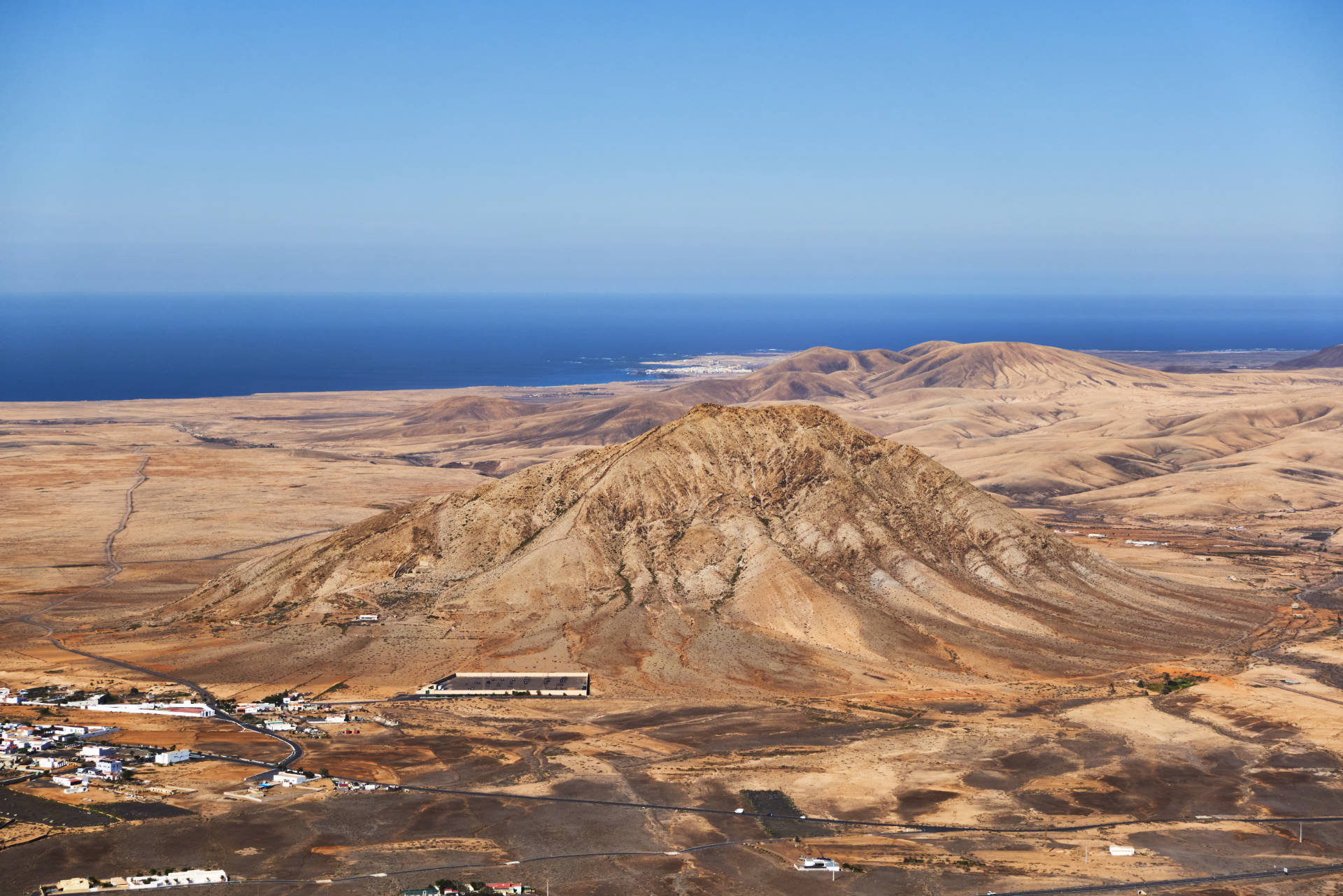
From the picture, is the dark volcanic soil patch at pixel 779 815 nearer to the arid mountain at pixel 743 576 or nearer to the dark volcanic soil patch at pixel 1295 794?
the arid mountain at pixel 743 576

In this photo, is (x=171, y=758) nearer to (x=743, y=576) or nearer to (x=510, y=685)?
(x=510, y=685)

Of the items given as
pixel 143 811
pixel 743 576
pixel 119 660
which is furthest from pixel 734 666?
pixel 119 660

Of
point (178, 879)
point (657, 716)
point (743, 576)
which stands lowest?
point (657, 716)

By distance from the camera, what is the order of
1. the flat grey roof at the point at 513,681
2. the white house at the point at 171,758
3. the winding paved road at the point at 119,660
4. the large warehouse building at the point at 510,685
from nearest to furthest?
the white house at the point at 171,758 < the winding paved road at the point at 119,660 < the large warehouse building at the point at 510,685 < the flat grey roof at the point at 513,681

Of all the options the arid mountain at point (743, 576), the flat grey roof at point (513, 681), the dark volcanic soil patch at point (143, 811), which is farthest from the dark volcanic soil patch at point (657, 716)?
the dark volcanic soil patch at point (143, 811)

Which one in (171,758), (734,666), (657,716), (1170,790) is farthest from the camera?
(734,666)

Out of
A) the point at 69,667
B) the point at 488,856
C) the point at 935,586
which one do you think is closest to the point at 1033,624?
the point at 935,586

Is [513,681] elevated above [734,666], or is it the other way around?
[734,666]

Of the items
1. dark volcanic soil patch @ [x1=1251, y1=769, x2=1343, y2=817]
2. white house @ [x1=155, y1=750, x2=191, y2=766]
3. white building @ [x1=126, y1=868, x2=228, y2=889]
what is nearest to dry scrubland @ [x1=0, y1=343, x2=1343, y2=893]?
dark volcanic soil patch @ [x1=1251, y1=769, x2=1343, y2=817]
